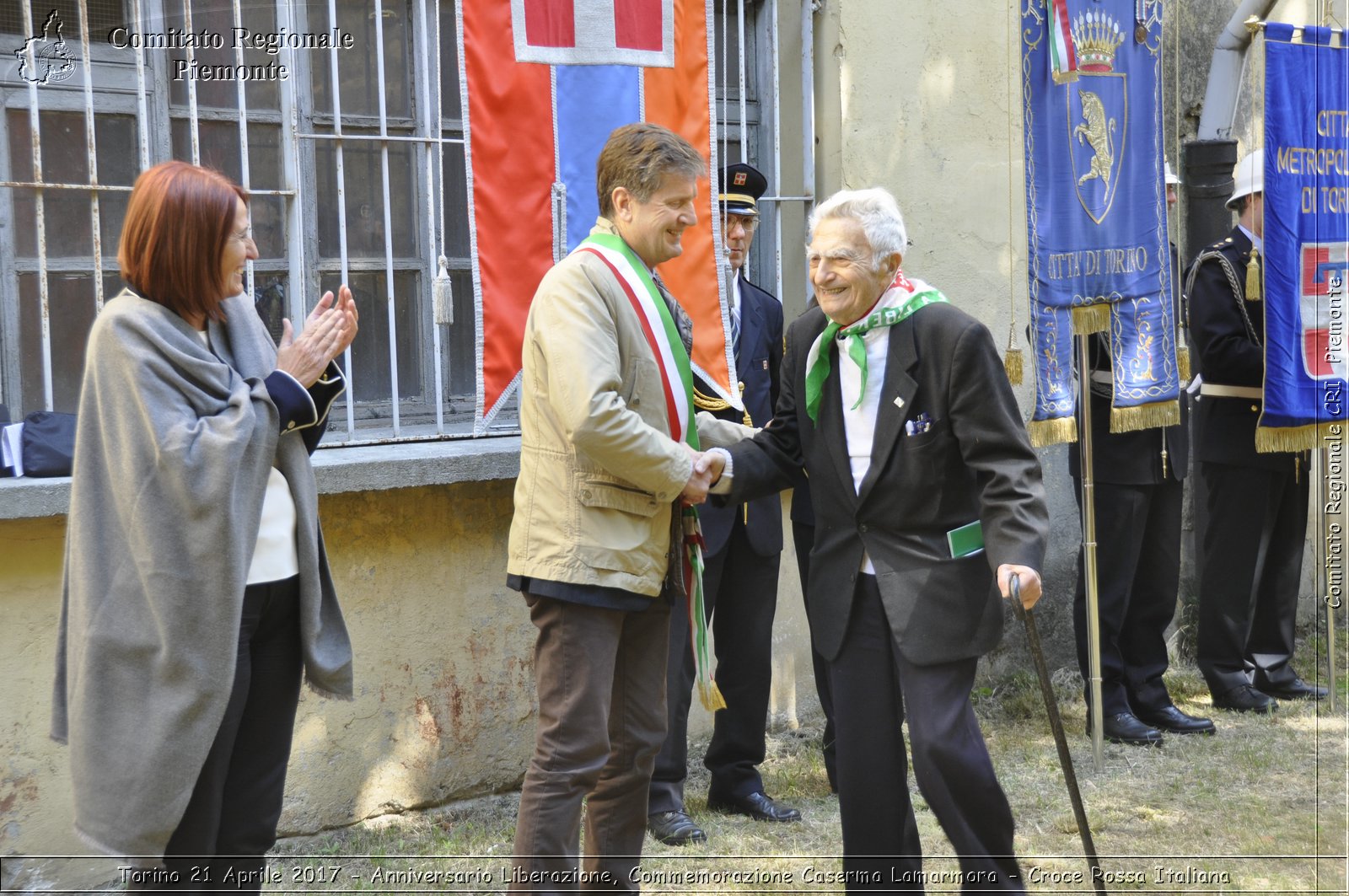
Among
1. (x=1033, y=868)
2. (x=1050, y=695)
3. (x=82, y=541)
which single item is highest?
(x=82, y=541)

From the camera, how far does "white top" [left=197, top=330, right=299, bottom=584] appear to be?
279 centimetres

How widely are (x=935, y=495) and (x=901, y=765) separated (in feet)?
2.27

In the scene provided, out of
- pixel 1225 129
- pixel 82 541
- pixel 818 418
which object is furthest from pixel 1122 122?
pixel 82 541

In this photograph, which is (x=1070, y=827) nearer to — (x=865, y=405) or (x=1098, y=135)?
(x=865, y=405)

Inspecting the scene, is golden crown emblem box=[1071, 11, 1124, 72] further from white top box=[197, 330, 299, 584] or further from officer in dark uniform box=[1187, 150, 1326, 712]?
white top box=[197, 330, 299, 584]

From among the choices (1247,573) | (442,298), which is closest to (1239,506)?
(1247,573)

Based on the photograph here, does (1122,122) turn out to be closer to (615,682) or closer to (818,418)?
(818,418)

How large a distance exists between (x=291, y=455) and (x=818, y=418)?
1.35 m

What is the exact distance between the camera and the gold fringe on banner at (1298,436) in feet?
17.5

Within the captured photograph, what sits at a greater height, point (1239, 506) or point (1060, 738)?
point (1239, 506)

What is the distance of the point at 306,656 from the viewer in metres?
2.88

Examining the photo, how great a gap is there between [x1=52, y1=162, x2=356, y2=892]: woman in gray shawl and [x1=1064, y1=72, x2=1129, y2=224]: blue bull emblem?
3359mm

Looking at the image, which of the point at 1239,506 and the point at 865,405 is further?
the point at 1239,506

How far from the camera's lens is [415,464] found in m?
4.29
